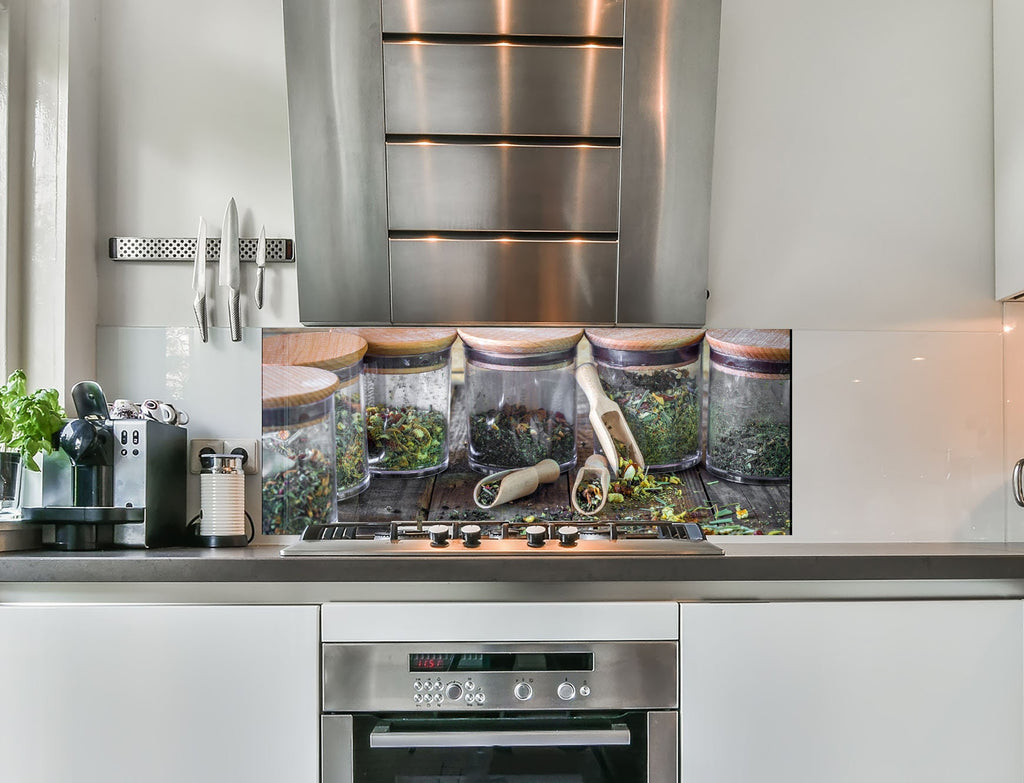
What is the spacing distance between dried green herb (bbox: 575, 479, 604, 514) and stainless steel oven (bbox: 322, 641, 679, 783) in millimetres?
605

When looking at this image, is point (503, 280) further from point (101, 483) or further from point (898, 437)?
point (898, 437)

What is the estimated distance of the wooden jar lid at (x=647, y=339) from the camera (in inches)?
85.0

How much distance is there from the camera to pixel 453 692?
4.95ft

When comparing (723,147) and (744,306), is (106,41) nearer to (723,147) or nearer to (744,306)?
(723,147)

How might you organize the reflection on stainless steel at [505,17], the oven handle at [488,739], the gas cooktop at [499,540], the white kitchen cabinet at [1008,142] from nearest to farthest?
the oven handle at [488,739] < the gas cooktop at [499,540] < the reflection on stainless steel at [505,17] < the white kitchen cabinet at [1008,142]

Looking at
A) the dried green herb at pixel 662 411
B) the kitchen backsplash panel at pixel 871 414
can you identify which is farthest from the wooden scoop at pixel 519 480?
the kitchen backsplash panel at pixel 871 414

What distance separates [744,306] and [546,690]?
114 centimetres

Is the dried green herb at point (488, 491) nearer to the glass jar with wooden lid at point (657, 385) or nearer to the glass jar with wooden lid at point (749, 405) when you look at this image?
the glass jar with wooden lid at point (657, 385)

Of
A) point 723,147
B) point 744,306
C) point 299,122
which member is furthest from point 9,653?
point 723,147

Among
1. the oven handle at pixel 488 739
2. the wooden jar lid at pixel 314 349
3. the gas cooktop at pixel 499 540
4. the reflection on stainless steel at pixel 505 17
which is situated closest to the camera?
the oven handle at pixel 488 739

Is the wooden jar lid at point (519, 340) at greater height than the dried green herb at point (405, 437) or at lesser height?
greater

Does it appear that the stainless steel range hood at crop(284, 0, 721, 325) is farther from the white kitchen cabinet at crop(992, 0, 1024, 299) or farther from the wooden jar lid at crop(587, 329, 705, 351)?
the white kitchen cabinet at crop(992, 0, 1024, 299)

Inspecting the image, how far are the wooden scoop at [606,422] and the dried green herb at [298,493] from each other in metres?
0.68

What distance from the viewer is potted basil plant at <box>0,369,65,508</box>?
169cm
